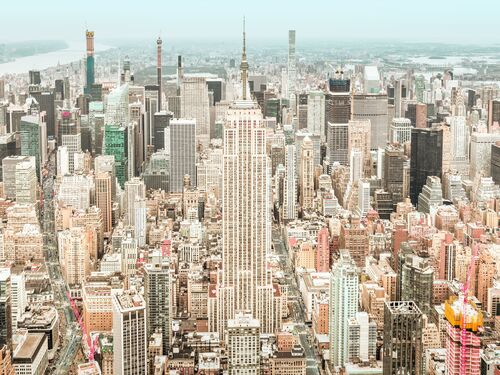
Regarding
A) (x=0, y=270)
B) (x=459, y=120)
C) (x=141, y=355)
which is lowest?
(x=141, y=355)

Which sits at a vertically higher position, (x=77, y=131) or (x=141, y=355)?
(x=77, y=131)

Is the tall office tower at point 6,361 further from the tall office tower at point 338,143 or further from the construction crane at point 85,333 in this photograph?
the tall office tower at point 338,143

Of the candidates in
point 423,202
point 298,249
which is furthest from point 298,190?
point 298,249

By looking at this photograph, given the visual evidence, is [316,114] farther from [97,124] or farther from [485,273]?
[485,273]

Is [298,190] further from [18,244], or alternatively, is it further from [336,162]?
[18,244]

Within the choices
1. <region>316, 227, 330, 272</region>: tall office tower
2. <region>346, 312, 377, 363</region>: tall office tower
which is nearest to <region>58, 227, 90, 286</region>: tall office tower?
<region>316, 227, 330, 272</region>: tall office tower

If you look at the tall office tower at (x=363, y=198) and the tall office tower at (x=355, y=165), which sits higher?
the tall office tower at (x=355, y=165)

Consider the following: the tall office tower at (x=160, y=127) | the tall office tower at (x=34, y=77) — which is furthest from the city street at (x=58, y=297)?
the tall office tower at (x=160, y=127)
